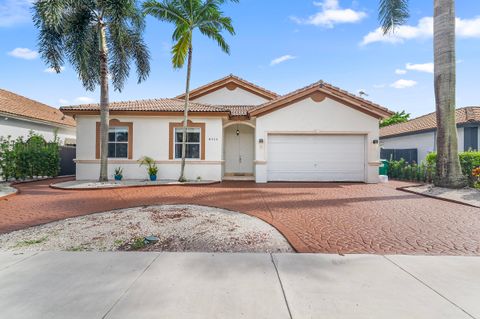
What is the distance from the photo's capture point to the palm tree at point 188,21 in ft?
39.3

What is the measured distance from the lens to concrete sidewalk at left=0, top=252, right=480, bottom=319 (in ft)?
9.19

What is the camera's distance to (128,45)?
14.1 metres

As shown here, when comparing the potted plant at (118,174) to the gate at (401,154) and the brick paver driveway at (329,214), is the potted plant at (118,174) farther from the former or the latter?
the gate at (401,154)

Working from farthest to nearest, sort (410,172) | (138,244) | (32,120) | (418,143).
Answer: (418,143), (32,120), (410,172), (138,244)

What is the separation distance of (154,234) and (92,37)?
12.7m

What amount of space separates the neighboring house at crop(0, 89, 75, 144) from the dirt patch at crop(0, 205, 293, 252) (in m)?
12.8

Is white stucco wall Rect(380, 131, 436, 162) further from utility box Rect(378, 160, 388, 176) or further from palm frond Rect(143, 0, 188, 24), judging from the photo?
palm frond Rect(143, 0, 188, 24)

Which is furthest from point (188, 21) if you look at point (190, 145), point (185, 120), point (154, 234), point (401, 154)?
point (401, 154)

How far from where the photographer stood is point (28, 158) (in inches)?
573

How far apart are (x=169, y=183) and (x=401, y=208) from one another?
9981 millimetres

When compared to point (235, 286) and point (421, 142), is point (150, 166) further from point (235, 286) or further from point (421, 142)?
point (421, 142)

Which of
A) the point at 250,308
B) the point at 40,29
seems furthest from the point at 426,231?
the point at 40,29

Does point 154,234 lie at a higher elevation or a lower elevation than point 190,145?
lower

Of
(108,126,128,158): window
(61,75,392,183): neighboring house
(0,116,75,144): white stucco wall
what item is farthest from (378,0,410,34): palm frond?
(0,116,75,144): white stucco wall
